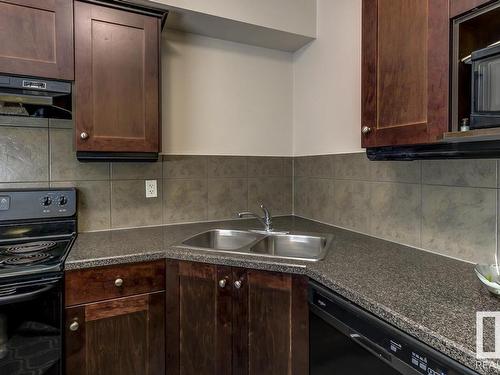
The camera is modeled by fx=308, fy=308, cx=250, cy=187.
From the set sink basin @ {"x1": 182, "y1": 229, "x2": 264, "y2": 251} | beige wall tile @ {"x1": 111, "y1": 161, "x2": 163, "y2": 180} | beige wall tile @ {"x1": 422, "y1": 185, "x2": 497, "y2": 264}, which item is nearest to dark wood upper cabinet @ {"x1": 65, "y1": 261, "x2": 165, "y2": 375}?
sink basin @ {"x1": 182, "y1": 229, "x2": 264, "y2": 251}

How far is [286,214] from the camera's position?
251 cm

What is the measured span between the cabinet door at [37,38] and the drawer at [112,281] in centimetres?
96

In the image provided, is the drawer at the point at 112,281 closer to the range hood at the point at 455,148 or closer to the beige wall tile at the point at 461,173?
the range hood at the point at 455,148

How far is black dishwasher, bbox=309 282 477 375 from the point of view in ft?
2.58

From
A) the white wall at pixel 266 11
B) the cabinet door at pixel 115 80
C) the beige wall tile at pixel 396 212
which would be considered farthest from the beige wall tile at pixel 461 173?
the cabinet door at pixel 115 80

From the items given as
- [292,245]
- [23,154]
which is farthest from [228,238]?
[23,154]

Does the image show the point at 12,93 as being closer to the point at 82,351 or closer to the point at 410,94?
the point at 82,351

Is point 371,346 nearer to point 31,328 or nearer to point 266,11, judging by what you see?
point 31,328

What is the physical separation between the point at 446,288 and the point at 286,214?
1.53m

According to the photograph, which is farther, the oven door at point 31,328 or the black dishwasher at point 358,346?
the oven door at point 31,328

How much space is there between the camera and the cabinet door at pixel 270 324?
1.30m

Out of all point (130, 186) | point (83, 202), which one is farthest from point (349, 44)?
point (83, 202)

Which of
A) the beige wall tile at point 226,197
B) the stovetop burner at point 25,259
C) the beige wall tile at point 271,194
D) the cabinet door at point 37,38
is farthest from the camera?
the beige wall tile at point 271,194

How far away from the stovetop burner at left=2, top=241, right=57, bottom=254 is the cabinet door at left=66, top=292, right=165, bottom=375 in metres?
0.37
